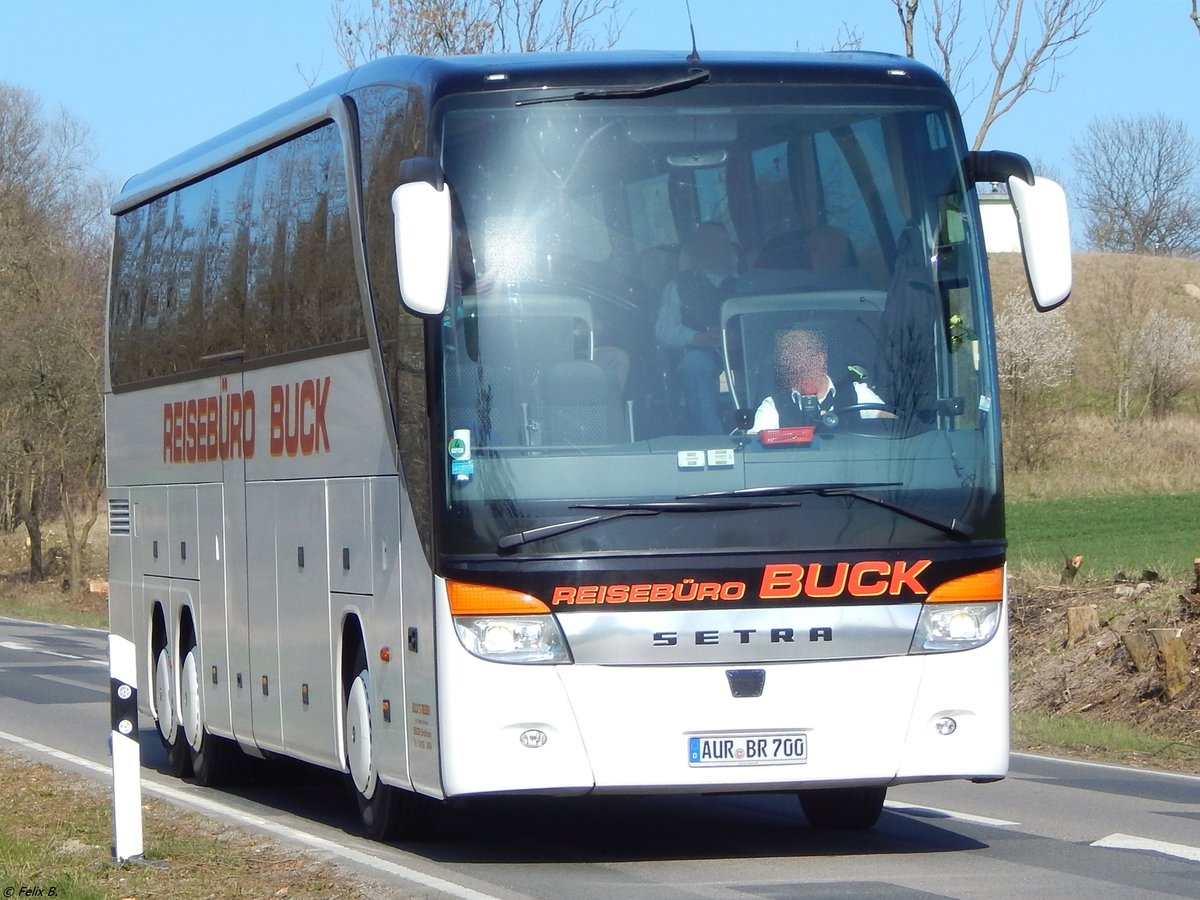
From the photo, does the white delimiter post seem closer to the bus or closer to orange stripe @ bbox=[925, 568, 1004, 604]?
the bus

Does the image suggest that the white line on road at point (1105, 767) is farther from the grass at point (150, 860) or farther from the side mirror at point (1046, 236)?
the grass at point (150, 860)

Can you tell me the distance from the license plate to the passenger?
4.40 feet

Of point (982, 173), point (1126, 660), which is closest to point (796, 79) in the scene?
point (982, 173)

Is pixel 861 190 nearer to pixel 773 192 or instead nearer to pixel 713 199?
pixel 773 192

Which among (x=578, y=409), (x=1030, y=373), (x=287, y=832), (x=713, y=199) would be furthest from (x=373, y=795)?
(x=1030, y=373)

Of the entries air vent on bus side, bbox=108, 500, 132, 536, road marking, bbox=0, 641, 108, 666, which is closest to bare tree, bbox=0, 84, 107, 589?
road marking, bbox=0, 641, 108, 666

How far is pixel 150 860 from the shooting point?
924 cm

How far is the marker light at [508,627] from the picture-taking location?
27.9 feet

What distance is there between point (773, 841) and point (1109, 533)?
30297 millimetres

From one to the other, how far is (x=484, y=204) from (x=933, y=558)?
99.5 inches

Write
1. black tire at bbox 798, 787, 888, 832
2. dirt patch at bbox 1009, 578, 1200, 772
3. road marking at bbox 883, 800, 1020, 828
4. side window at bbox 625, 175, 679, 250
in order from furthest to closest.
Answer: dirt patch at bbox 1009, 578, 1200, 772
road marking at bbox 883, 800, 1020, 828
black tire at bbox 798, 787, 888, 832
side window at bbox 625, 175, 679, 250

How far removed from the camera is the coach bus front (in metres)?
8.55

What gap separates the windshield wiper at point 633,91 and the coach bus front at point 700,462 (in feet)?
0.05

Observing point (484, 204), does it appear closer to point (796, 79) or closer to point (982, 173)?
point (796, 79)
